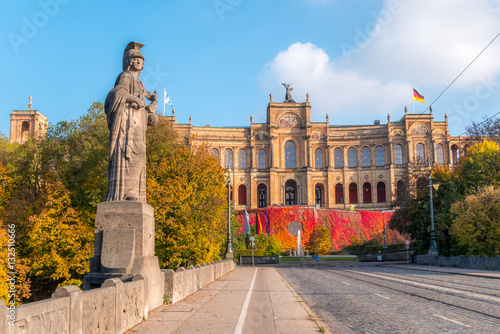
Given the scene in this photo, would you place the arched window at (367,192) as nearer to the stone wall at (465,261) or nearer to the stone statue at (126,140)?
the stone wall at (465,261)

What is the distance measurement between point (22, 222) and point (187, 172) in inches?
486

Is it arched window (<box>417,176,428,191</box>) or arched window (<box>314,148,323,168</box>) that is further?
arched window (<box>314,148,323,168</box>)

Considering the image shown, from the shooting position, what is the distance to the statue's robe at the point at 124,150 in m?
11.6

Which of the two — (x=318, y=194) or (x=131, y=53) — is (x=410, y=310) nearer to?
(x=131, y=53)

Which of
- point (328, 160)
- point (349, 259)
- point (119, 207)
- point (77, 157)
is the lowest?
point (349, 259)

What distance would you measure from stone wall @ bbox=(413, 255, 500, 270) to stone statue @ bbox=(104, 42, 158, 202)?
26090mm

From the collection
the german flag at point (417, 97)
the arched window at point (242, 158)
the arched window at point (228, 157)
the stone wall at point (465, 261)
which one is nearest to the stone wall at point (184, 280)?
the stone wall at point (465, 261)

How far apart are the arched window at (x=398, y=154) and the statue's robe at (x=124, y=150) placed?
278 feet

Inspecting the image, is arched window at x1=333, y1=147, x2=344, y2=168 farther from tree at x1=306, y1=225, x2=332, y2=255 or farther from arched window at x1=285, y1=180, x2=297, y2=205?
tree at x1=306, y1=225, x2=332, y2=255

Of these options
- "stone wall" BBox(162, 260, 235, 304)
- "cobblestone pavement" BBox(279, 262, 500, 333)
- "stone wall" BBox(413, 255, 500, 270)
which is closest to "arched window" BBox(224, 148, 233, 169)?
"stone wall" BBox(413, 255, 500, 270)

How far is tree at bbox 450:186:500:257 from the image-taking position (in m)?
32.8

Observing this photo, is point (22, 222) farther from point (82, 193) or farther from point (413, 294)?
point (413, 294)

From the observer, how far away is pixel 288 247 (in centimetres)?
7550

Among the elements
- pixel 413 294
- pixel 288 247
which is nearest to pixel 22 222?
pixel 413 294
